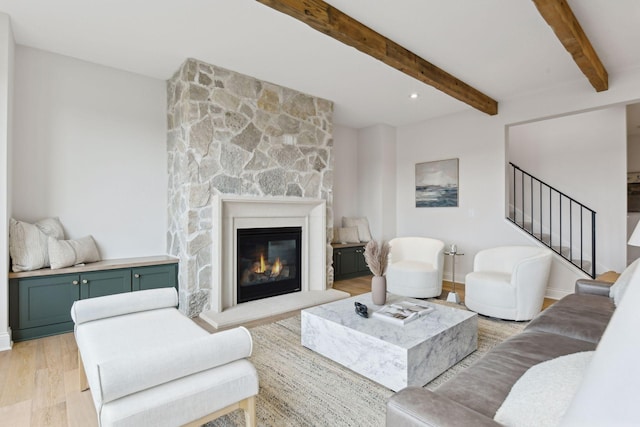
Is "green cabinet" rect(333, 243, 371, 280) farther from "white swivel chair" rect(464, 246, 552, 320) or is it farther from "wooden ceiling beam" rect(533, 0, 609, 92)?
"wooden ceiling beam" rect(533, 0, 609, 92)

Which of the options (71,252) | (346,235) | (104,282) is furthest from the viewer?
(346,235)

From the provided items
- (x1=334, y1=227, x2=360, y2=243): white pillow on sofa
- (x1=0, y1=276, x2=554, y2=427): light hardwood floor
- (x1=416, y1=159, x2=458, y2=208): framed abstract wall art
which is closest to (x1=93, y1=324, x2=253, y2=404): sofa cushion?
(x1=0, y1=276, x2=554, y2=427): light hardwood floor

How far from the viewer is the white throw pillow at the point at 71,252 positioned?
314 centimetres

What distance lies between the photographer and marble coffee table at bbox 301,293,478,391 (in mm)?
2145

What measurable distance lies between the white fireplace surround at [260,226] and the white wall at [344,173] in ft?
4.14

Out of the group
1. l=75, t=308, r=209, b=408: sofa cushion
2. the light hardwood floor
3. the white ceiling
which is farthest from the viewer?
the white ceiling

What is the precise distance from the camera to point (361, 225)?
5.93 m

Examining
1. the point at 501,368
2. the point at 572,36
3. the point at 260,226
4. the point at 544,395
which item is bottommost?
the point at 501,368

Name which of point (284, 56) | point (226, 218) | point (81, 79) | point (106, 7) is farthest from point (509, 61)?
point (81, 79)

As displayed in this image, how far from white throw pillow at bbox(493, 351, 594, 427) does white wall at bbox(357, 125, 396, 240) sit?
4.63 metres

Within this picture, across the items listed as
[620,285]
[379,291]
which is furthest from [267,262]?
[620,285]

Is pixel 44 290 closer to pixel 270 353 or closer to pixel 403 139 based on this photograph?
pixel 270 353

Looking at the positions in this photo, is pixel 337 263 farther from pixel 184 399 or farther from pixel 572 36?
pixel 184 399

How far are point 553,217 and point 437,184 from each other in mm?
1824
